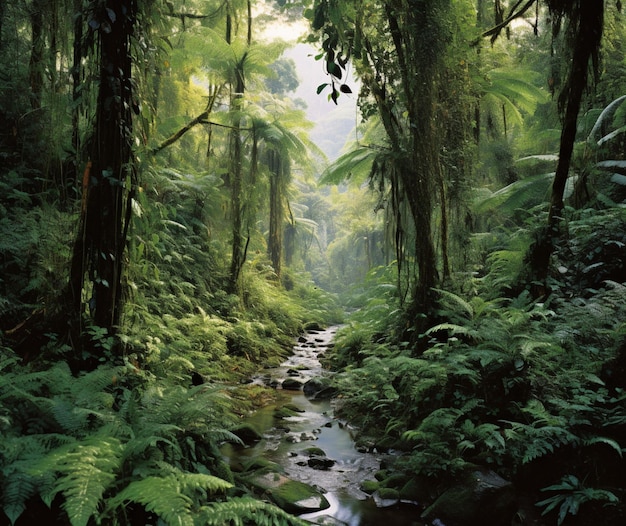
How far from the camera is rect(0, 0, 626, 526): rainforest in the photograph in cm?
287

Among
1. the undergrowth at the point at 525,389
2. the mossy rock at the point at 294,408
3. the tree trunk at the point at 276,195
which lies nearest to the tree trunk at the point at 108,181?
the undergrowth at the point at 525,389

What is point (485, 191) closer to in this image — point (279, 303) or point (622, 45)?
point (622, 45)

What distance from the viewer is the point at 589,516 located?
123 inches

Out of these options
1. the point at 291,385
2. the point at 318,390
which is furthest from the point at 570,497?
the point at 291,385

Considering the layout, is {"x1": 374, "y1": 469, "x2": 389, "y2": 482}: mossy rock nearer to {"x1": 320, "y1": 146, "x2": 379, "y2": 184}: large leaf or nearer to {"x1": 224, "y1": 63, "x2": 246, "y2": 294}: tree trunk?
{"x1": 320, "y1": 146, "x2": 379, "y2": 184}: large leaf

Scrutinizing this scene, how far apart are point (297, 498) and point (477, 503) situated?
140cm

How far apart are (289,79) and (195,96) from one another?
1781cm

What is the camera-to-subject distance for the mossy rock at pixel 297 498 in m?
3.61

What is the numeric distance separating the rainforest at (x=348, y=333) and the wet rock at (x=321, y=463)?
2cm

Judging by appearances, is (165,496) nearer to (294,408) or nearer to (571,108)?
(294,408)

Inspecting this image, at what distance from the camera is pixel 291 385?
24.9 ft

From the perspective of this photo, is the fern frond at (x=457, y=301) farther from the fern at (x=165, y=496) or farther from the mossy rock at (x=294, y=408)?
the fern at (x=165, y=496)

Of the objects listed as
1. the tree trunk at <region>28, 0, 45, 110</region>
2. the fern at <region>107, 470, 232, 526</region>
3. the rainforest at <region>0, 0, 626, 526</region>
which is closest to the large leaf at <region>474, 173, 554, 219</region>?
the rainforest at <region>0, 0, 626, 526</region>

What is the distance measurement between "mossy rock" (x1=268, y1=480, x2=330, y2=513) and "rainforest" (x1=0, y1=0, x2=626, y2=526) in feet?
0.09
